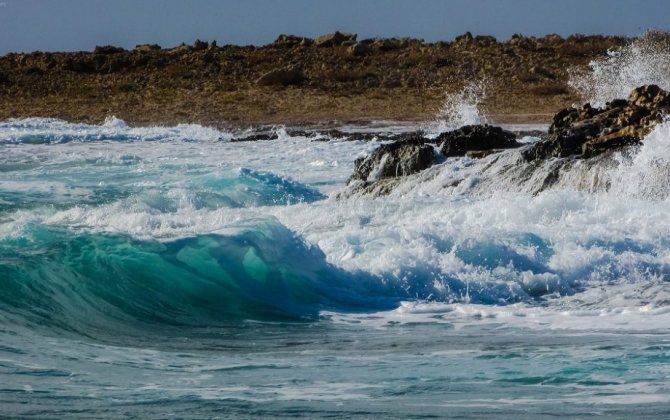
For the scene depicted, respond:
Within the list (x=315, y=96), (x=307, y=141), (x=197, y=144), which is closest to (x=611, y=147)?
(x=307, y=141)

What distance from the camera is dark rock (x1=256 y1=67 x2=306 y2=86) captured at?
1638 inches

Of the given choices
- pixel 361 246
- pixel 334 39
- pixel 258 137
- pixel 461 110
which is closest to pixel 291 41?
pixel 334 39

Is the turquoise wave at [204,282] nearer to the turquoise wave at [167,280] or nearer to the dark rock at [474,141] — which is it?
the turquoise wave at [167,280]

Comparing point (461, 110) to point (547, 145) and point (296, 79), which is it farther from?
point (547, 145)

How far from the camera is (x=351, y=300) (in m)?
10.9

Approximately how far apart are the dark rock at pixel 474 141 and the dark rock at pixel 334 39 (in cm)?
3013

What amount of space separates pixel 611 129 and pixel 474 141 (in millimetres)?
2896

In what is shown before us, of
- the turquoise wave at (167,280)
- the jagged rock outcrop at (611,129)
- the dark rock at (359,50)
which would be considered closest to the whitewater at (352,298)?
the turquoise wave at (167,280)

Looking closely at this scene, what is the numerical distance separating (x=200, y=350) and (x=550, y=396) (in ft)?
9.02

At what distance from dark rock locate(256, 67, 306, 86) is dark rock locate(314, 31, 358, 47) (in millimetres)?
7116

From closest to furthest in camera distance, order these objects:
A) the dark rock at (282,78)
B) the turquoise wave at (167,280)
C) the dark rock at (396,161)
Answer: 1. the turquoise wave at (167,280)
2. the dark rock at (396,161)
3. the dark rock at (282,78)

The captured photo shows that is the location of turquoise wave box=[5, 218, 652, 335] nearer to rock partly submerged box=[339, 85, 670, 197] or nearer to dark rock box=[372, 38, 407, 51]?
rock partly submerged box=[339, 85, 670, 197]

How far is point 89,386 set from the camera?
7074 mm

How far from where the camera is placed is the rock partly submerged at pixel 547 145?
15.9m
